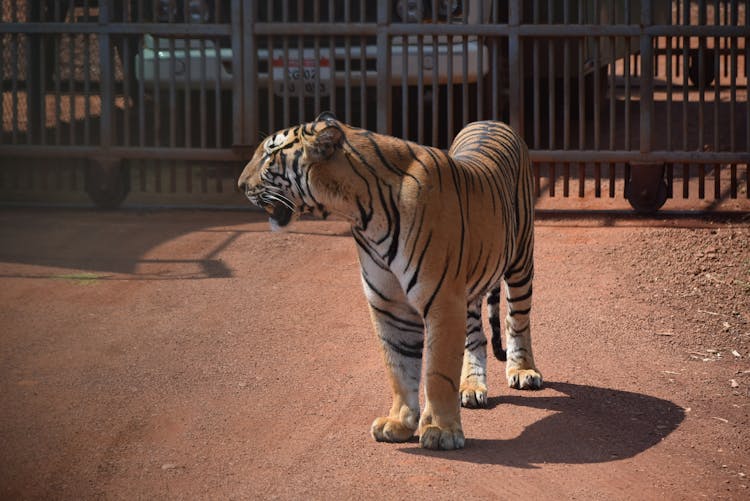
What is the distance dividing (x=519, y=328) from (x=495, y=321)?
313mm

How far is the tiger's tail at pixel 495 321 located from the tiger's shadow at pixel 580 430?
1.42ft

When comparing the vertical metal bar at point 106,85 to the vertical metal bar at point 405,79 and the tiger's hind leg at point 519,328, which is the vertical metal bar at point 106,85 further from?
the tiger's hind leg at point 519,328

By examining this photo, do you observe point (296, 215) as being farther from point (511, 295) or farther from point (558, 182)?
point (558, 182)

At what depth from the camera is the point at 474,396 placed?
19.4 feet

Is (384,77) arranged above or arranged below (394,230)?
above

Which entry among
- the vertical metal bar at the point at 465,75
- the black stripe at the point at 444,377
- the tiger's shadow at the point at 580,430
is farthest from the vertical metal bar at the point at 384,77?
the black stripe at the point at 444,377

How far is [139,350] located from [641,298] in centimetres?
341

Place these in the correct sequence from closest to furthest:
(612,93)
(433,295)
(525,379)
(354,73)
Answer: (433,295) → (525,379) → (612,93) → (354,73)

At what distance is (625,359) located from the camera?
6.87 m

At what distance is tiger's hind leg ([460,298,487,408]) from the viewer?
19.4ft

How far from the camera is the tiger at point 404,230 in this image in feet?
16.6

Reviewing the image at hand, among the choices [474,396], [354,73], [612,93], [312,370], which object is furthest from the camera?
[354,73]

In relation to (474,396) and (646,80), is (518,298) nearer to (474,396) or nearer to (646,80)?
(474,396)

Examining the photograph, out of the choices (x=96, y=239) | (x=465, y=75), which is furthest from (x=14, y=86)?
(x=465, y=75)
